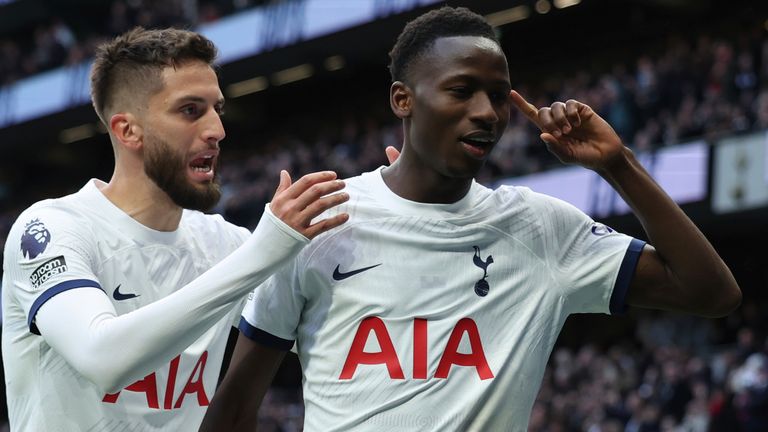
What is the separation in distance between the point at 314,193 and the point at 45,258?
116cm

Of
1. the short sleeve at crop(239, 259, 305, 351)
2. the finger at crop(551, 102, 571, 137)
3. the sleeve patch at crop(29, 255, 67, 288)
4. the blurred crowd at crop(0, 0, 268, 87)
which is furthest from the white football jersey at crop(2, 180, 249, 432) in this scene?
the blurred crowd at crop(0, 0, 268, 87)

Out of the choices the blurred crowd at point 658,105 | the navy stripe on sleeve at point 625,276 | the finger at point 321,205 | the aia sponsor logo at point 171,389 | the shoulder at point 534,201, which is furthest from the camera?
the blurred crowd at point 658,105

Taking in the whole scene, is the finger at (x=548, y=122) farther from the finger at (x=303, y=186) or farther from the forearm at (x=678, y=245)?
the finger at (x=303, y=186)

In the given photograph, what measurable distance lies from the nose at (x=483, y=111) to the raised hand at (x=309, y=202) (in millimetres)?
510

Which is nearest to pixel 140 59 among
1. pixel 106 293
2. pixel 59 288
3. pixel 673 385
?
pixel 106 293

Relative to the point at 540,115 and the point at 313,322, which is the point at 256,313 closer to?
the point at 313,322

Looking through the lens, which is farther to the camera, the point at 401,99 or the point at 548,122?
the point at 401,99

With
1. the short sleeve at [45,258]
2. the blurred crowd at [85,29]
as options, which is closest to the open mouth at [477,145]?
the short sleeve at [45,258]

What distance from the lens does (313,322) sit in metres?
4.44

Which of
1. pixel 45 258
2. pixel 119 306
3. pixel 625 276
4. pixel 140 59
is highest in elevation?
pixel 140 59

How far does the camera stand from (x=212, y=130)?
4977 millimetres

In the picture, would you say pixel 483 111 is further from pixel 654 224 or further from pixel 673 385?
pixel 673 385

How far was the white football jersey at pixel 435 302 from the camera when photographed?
13.9 feet

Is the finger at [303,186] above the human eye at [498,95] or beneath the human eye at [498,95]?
beneath
